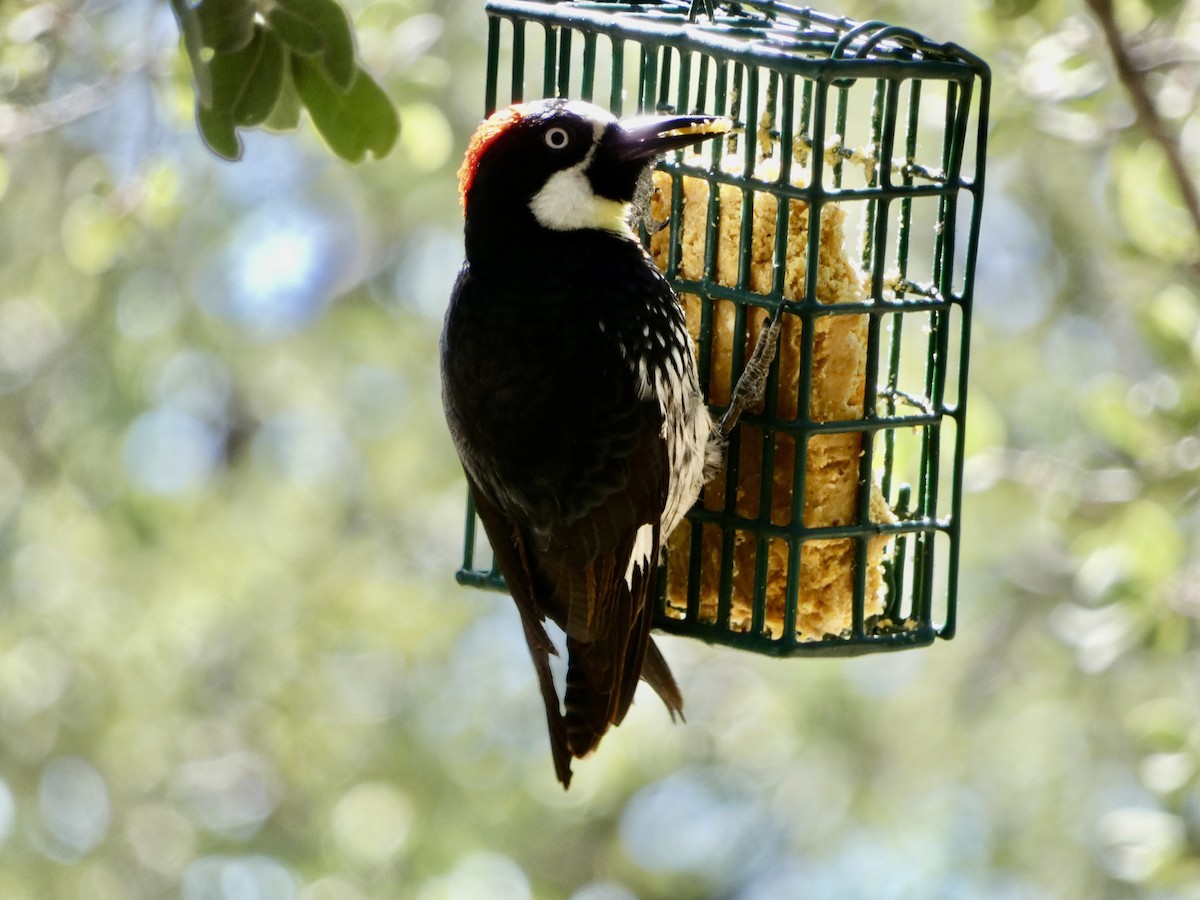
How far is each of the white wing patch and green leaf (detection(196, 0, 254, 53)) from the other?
128 centimetres

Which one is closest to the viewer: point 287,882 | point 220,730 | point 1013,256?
point 1013,256

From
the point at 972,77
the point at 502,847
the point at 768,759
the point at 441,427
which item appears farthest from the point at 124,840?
the point at 972,77

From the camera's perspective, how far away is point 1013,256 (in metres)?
6.86

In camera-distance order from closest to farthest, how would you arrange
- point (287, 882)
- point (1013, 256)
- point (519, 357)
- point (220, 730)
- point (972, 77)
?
point (972, 77) < point (519, 357) < point (1013, 256) < point (287, 882) < point (220, 730)

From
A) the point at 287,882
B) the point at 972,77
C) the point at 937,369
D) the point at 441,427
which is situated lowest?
the point at 287,882

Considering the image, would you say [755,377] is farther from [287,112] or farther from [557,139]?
[287,112]

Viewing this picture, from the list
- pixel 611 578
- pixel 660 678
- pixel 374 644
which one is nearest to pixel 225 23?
pixel 611 578

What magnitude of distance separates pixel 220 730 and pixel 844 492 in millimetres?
5109

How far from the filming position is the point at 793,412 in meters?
3.37

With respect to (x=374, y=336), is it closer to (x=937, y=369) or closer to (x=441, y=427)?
(x=441, y=427)

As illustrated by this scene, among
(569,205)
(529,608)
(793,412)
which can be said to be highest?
(569,205)

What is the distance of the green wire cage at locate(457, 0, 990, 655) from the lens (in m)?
3.21

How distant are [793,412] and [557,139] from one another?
0.71 m

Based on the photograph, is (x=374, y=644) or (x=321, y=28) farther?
(x=374, y=644)
